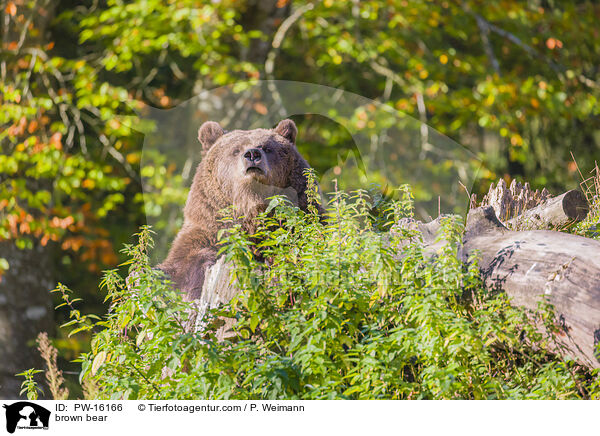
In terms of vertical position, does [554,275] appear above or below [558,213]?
below

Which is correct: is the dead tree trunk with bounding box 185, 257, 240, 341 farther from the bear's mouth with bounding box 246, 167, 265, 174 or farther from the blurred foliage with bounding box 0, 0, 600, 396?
the blurred foliage with bounding box 0, 0, 600, 396

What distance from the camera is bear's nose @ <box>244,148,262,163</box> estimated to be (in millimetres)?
2865

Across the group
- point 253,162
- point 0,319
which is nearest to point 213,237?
point 253,162

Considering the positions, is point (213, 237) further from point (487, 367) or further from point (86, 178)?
point (86, 178)

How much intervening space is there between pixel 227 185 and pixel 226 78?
9.92 ft

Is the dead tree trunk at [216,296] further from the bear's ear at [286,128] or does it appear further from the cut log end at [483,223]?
the cut log end at [483,223]

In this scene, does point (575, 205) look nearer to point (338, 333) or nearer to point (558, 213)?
point (558, 213)

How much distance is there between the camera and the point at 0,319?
4363 mm

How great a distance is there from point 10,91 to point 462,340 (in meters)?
4.83

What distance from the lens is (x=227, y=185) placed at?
2965 millimetres

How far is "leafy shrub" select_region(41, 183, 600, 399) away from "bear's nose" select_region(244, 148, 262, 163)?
0.96ft

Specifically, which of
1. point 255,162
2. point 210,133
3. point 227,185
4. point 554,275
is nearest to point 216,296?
point 227,185

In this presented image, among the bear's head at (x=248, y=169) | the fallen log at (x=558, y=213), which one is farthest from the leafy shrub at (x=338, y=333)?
the fallen log at (x=558, y=213)
